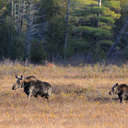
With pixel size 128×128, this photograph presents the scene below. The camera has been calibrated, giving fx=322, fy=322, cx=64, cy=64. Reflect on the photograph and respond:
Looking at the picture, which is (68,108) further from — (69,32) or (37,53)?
(69,32)

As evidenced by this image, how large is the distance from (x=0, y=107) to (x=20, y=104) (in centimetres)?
75

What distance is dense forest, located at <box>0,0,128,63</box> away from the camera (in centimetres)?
3089

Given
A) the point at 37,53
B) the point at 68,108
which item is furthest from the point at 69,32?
the point at 68,108

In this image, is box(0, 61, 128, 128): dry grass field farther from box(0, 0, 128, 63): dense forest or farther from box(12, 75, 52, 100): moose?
box(0, 0, 128, 63): dense forest

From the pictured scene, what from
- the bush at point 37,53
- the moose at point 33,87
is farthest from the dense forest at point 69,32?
the moose at point 33,87

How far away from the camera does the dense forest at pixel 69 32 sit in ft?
101

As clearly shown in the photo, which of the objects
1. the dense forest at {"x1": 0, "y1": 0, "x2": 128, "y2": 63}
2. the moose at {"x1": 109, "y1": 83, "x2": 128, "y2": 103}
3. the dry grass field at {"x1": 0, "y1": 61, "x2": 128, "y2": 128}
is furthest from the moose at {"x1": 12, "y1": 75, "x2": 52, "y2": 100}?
the dense forest at {"x1": 0, "y1": 0, "x2": 128, "y2": 63}

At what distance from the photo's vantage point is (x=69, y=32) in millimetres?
33094

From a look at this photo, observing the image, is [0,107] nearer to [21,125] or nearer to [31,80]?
[31,80]

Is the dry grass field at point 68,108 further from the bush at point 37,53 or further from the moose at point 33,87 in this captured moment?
the bush at point 37,53

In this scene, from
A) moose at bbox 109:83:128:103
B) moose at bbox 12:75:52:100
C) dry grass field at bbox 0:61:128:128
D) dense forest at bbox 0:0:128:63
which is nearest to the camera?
dry grass field at bbox 0:61:128:128

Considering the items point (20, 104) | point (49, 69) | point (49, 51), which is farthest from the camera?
point (49, 51)

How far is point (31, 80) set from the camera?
40.5 feet

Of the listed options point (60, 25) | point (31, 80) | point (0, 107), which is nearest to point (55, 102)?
point (31, 80)
